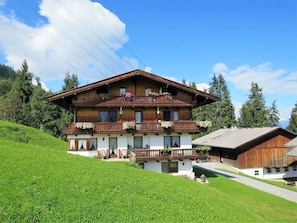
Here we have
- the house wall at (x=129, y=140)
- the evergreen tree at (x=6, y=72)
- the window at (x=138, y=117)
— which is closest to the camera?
the house wall at (x=129, y=140)

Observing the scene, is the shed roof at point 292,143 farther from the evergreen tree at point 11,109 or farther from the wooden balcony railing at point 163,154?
the evergreen tree at point 11,109

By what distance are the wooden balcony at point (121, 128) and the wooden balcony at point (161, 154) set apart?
2.17 metres

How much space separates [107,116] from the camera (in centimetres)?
2836

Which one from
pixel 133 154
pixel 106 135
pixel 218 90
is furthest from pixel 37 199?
pixel 218 90

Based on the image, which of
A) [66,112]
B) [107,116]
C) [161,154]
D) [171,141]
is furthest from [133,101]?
[66,112]

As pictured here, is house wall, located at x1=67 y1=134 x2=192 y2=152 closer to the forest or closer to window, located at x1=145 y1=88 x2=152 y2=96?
window, located at x1=145 y1=88 x2=152 y2=96

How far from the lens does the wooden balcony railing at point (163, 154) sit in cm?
2582

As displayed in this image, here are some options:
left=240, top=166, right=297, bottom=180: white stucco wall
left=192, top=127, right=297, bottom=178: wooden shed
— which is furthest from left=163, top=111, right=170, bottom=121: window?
left=240, top=166, right=297, bottom=180: white stucco wall

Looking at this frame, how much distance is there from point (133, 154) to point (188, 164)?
21.1 feet

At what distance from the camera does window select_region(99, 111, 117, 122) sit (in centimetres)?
2825

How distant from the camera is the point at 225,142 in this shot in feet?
137

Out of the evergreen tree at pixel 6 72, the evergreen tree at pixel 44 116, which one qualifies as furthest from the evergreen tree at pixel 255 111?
the evergreen tree at pixel 6 72

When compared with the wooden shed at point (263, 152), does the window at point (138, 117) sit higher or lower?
higher

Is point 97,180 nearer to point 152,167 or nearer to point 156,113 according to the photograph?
point 152,167
